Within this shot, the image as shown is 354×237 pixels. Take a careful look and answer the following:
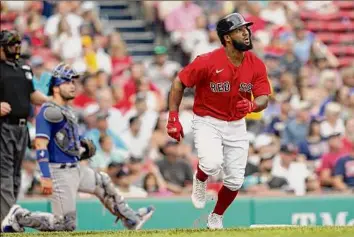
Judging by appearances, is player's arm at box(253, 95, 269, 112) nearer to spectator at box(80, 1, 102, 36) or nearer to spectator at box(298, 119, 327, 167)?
spectator at box(298, 119, 327, 167)

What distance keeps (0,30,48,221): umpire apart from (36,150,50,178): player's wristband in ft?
2.73

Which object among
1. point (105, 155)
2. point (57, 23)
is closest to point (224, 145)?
point (105, 155)

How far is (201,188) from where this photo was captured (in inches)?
476

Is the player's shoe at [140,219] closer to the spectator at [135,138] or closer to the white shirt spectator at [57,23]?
the spectator at [135,138]

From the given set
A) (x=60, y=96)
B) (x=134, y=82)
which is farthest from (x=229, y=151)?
(x=134, y=82)

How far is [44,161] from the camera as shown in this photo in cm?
1268

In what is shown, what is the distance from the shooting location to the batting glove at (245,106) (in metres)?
11.8

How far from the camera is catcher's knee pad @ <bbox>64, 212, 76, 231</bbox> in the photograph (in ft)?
42.2

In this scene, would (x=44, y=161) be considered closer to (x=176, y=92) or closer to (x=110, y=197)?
(x=110, y=197)

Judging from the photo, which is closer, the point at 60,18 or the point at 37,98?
the point at 37,98

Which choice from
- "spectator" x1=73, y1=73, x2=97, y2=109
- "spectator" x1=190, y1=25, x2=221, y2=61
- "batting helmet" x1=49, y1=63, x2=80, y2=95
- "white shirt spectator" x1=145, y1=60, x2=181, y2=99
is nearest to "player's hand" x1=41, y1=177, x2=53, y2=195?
"batting helmet" x1=49, y1=63, x2=80, y2=95

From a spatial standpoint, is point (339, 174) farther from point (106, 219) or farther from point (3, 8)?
point (3, 8)

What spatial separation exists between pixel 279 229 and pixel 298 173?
237 inches

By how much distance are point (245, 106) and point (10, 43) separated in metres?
2.92
